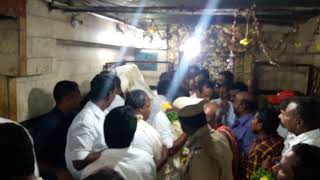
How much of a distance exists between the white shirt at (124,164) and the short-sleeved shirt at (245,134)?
6.40 feet

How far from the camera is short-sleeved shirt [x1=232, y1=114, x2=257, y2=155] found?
3831 mm

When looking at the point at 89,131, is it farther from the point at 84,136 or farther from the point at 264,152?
the point at 264,152

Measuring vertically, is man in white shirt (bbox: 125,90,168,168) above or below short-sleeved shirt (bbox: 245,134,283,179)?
above

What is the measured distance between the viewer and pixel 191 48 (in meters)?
8.37

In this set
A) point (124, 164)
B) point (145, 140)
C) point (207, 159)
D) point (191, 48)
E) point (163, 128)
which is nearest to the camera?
point (124, 164)

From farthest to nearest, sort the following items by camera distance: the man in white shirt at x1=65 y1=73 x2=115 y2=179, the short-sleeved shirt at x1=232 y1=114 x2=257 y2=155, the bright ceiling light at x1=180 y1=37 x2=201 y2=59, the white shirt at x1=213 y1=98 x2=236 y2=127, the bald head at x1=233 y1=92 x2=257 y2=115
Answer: the bright ceiling light at x1=180 y1=37 x2=201 y2=59
the white shirt at x1=213 y1=98 x2=236 y2=127
the bald head at x1=233 y1=92 x2=257 y2=115
the short-sleeved shirt at x1=232 y1=114 x2=257 y2=155
the man in white shirt at x1=65 y1=73 x2=115 y2=179

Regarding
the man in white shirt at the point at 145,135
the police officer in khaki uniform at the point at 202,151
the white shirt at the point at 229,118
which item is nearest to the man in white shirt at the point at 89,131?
the man in white shirt at the point at 145,135

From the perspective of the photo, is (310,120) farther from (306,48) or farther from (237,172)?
(306,48)

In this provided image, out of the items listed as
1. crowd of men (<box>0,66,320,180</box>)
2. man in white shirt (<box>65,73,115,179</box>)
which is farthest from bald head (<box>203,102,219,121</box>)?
man in white shirt (<box>65,73,115,179</box>)

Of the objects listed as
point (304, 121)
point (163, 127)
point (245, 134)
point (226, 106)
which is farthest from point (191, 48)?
point (304, 121)

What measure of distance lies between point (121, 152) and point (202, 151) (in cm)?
85

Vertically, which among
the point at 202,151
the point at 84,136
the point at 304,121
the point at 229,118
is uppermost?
the point at 304,121

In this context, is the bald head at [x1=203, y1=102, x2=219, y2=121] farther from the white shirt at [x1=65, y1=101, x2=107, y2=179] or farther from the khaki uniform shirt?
the white shirt at [x1=65, y1=101, x2=107, y2=179]

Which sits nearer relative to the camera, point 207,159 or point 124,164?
point 124,164
